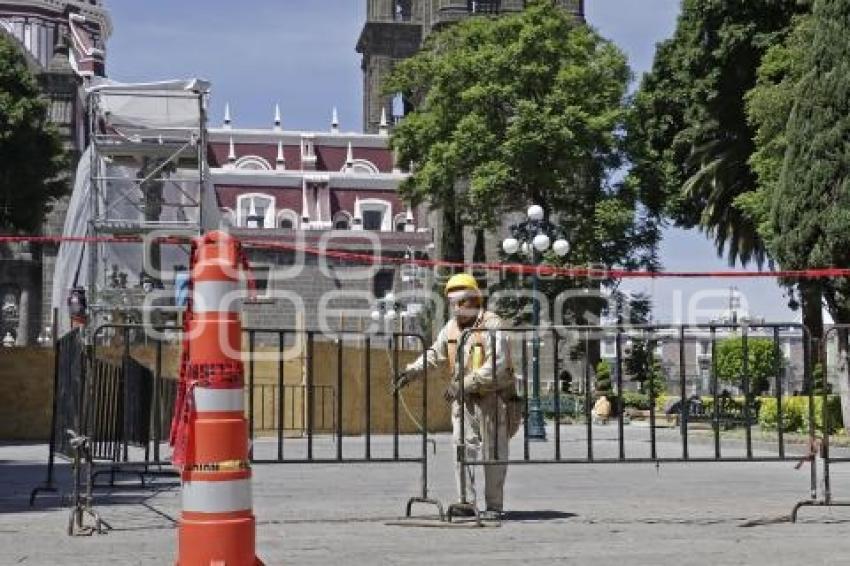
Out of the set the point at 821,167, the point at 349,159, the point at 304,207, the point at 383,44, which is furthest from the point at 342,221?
the point at 821,167

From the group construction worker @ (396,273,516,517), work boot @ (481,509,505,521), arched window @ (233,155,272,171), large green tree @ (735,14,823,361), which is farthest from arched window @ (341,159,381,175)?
work boot @ (481,509,505,521)

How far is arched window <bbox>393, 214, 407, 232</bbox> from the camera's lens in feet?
236

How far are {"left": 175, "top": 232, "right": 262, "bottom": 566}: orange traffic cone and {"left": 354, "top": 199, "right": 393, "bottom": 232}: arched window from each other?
219 ft

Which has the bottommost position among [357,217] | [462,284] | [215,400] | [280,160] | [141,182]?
[215,400]

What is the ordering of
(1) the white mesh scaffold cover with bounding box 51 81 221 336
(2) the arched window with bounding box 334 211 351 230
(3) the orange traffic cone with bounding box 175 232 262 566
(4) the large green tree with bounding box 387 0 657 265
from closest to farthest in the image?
(3) the orange traffic cone with bounding box 175 232 262 566, (1) the white mesh scaffold cover with bounding box 51 81 221 336, (4) the large green tree with bounding box 387 0 657 265, (2) the arched window with bounding box 334 211 351 230

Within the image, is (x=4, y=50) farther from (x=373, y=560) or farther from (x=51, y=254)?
(x=373, y=560)

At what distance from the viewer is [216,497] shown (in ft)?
15.6

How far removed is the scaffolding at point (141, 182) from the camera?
22.2 meters

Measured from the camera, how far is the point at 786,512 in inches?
344

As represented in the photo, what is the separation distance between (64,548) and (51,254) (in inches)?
2151

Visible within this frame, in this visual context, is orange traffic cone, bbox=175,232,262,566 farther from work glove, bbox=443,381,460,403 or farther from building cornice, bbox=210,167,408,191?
building cornice, bbox=210,167,408,191

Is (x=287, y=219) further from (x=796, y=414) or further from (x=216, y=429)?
(x=216, y=429)

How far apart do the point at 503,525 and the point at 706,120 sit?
27840 millimetres

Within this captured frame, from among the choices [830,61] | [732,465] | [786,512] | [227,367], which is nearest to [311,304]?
[830,61]
